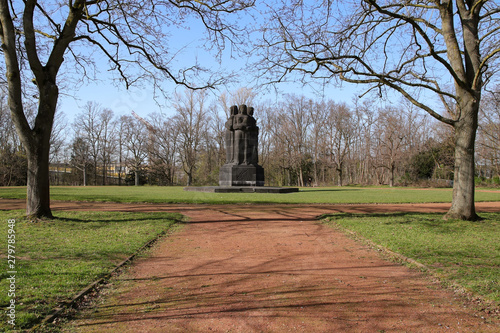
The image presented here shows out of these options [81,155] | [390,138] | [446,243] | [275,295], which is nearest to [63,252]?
[275,295]

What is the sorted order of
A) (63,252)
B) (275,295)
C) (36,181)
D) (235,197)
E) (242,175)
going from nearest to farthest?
(275,295) → (63,252) → (36,181) → (235,197) → (242,175)

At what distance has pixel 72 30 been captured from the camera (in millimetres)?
9758

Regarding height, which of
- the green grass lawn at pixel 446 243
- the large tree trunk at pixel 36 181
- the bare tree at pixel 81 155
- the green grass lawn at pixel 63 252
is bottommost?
the green grass lawn at pixel 446 243

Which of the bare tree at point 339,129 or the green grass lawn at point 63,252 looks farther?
the bare tree at point 339,129

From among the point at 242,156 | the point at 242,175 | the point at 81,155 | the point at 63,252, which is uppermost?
the point at 81,155

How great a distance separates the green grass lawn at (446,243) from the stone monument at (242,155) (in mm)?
11700

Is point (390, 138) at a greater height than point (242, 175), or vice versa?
point (390, 138)

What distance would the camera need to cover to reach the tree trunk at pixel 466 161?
966cm

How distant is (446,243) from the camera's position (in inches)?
280

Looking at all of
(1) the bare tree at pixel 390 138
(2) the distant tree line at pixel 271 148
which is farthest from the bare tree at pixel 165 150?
(1) the bare tree at pixel 390 138

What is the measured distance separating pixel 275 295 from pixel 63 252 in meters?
4.03


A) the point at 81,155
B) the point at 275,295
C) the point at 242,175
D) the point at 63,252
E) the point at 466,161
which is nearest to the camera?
the point at 275,295

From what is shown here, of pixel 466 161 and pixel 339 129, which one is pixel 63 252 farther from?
pixel 339 129

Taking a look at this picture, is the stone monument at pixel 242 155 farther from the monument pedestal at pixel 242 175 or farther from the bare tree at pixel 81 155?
the bare tree at pixel 81 155
